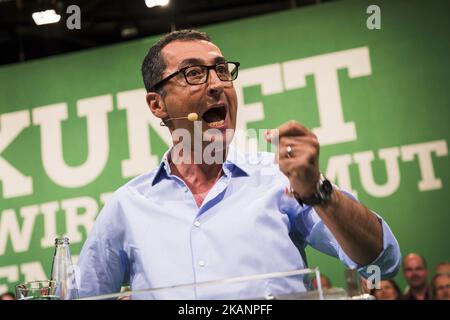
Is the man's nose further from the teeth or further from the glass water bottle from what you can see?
the glass water bottle

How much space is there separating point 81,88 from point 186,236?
3.48m

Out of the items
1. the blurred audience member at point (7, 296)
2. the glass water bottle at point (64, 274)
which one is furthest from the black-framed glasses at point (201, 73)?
the blurred audience member at point (7, 296)

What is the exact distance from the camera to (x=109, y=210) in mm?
1412

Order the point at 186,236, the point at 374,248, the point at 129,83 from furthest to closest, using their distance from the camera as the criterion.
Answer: the point at 129,83 < the point at 186,236 < the point at 374,248

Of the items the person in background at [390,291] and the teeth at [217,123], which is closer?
the teeth at [217,123]

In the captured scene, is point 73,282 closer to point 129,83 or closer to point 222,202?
point 222,202

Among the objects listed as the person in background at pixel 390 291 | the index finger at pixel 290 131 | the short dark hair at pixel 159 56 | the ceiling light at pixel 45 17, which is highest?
the ceiling light at pixel 45 17

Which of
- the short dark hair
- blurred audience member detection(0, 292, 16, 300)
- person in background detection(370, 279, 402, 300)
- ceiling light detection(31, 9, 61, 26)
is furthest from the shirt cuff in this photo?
ceiling light detection(31, 9, 61, 26)

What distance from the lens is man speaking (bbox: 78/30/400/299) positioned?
1.15m

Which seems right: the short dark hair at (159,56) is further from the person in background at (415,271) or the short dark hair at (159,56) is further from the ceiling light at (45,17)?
the ceiling light at (45,17)

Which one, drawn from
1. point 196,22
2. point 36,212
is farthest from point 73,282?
point 196,22

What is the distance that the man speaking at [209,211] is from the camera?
1153 mm

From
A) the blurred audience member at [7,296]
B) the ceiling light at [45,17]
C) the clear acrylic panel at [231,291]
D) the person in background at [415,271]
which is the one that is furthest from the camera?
the ceiling light at [45,17]

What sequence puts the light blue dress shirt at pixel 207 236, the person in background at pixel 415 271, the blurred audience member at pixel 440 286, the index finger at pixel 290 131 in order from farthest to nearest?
the person in background at pixel 415 271
the blurred audience member at pixel 440 286
the light blue dress shirt at pixel 207 236
the index finger at pixel 290 131
